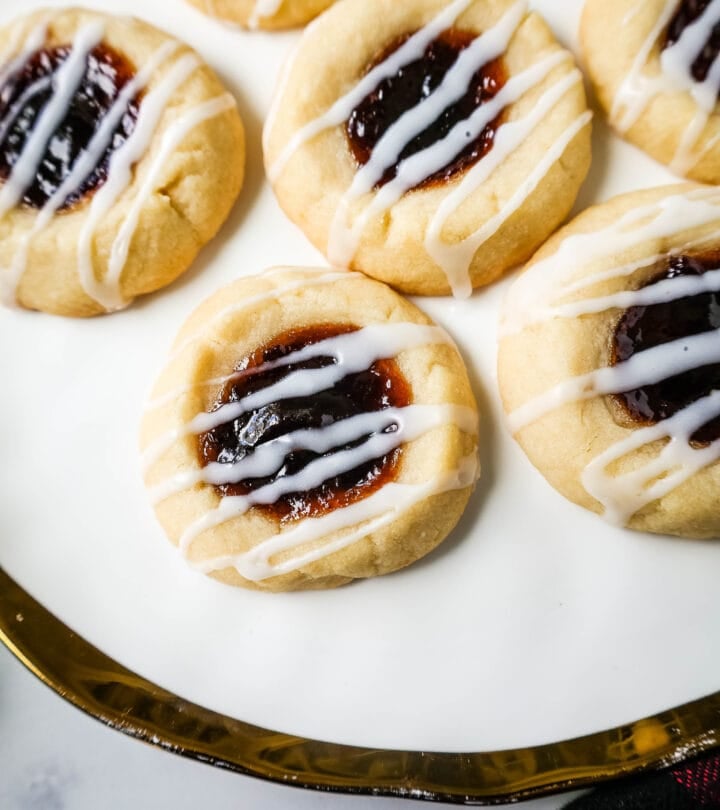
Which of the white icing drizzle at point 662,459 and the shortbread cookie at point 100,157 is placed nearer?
the white icing drizzle at point 662,459

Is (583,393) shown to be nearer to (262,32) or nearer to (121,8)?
(262,32)

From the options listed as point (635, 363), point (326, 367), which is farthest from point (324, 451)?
point (635, 363)

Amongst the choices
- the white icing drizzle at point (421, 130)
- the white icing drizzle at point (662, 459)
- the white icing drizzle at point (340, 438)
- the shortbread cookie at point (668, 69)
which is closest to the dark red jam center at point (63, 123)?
the white icing drizzle at point (421, 130)

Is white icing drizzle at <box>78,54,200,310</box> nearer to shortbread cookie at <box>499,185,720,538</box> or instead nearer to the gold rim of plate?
the gold rim of plate

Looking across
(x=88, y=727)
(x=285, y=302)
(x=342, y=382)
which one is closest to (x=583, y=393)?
(x=342, y=382)

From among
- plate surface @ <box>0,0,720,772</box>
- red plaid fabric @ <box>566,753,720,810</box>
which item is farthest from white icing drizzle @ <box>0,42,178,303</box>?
red plaid fabric @ <box>566,753,720,810</box>

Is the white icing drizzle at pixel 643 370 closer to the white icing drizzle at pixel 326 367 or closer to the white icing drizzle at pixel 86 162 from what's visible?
the white icing drizzle at pixel 326 367
